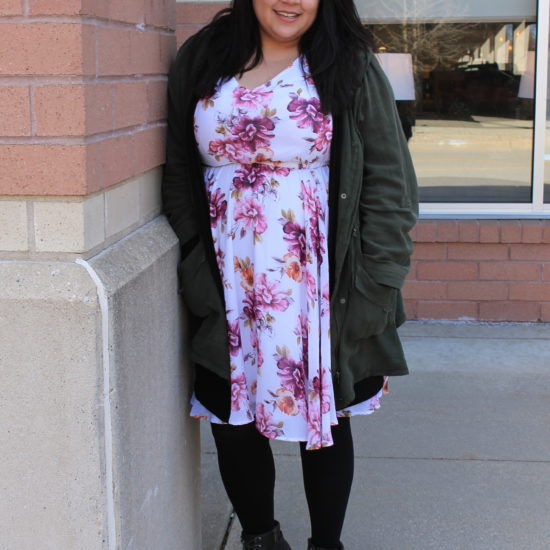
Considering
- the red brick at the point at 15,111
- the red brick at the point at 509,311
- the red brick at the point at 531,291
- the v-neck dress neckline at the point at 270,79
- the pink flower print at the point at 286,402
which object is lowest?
the red brick at the point at 509,311

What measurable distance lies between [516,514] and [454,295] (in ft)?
7.17

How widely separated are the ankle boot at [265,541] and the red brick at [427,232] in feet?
8.94

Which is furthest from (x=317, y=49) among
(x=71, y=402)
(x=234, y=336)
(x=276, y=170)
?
(x=71, y=402)

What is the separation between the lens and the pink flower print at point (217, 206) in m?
2.49

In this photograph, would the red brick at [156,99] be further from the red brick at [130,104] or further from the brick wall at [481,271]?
the brick wall at [481,271]

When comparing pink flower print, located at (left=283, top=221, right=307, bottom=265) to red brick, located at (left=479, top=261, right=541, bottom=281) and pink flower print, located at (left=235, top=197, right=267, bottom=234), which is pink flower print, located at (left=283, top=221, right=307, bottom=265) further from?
red brick, located at (left=479, top=261, right=541, bottom=281)

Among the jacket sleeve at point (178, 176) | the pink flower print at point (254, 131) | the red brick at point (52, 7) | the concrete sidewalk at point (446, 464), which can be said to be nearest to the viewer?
the red brick at point (52, 7)

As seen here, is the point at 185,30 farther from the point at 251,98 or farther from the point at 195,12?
the point at 251,98

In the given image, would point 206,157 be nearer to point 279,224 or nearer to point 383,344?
point 279,224

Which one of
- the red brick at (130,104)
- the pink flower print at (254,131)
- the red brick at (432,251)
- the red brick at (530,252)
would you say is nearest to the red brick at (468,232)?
the red brick at (432,251)

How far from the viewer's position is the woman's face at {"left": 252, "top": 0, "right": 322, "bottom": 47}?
7.95ft

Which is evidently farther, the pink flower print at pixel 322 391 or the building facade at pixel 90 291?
the pink flower print at pixel 322 391

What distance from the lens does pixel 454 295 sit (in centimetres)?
531

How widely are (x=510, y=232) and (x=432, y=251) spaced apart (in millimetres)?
451
